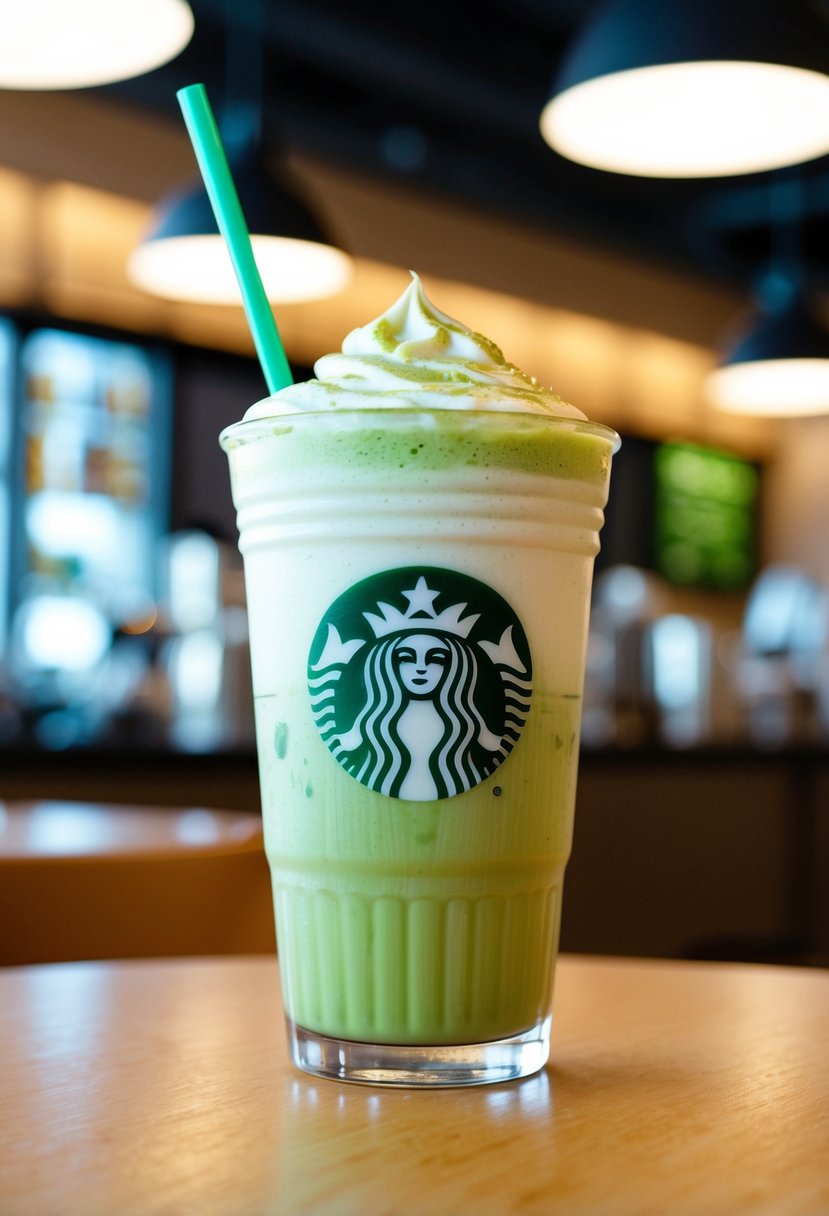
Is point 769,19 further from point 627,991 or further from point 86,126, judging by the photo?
point 86,126

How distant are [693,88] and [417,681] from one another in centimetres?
234

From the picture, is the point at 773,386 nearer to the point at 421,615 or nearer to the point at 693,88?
the point at 693,88

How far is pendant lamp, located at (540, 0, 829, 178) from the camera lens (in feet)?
8.14

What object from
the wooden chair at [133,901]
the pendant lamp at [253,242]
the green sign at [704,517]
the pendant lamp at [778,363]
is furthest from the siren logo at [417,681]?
the green sign at [704,517]

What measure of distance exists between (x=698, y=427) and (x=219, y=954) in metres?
7.56

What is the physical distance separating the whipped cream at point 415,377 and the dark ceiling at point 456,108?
3.36 metres

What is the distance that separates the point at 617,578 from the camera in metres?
7.14

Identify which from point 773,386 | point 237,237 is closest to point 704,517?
point 773,386

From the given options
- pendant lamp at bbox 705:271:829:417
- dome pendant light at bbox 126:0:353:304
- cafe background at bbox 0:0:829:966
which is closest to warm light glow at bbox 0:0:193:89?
dome pendant light at bbox 126:0:353:304

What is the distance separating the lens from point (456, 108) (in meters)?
6.38

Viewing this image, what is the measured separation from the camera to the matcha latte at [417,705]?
74 centimetres

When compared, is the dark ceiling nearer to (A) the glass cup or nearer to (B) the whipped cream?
(B) the whipped cream

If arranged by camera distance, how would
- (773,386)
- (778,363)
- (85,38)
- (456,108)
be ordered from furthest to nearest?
(456,108) → (773,386) → (778,363) → (85,38)

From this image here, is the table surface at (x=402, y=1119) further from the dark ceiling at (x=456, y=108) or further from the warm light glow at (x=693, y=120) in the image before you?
the dark ceiling at (x=456, y=108)
